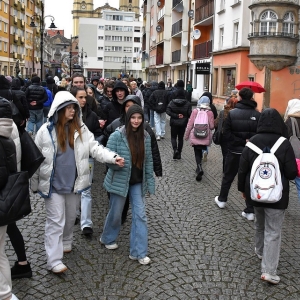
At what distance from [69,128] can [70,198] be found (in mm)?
746

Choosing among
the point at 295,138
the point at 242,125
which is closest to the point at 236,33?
the point at 242,125

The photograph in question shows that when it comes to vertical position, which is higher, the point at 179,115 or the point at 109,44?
the point at 109,44

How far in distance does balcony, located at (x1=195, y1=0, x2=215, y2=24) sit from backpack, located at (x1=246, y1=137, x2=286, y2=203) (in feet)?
104

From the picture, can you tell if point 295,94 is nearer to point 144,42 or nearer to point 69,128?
point 69,128

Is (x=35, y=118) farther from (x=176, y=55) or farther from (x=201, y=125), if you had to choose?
(x=176, y=55)

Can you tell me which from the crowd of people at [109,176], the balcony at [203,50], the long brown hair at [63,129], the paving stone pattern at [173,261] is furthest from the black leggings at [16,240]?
the balcony at [203,50]

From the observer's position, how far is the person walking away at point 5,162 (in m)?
3.66

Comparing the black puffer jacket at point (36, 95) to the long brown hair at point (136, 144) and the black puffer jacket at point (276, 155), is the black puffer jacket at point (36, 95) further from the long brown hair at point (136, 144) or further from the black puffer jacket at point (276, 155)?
the black puffer jacket at point (276, 155)

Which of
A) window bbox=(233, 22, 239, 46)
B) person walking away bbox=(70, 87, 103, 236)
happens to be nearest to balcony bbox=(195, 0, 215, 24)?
window bbox=(233, 22, 239, 46)

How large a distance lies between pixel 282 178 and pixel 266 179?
23 cm

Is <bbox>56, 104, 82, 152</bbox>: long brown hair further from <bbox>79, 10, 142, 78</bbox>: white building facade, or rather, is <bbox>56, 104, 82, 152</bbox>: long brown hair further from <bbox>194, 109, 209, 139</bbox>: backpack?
<bbox>79, 10, 142, 78</bbox>: white building facade

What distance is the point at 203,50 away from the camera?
37.9 m

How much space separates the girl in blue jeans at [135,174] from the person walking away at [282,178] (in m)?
1.07

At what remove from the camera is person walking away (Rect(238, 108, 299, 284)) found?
4727 mm
